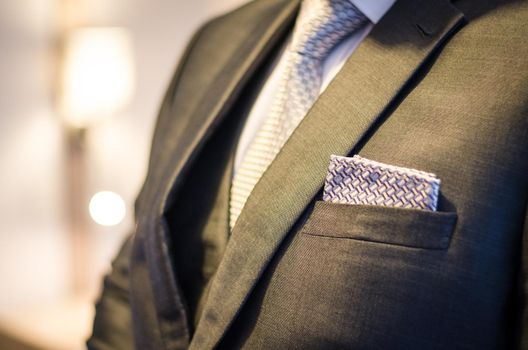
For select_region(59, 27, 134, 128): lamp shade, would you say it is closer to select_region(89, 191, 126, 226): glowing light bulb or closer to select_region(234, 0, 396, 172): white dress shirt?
select_region(89, 191, 126, 226): glowing light bulb

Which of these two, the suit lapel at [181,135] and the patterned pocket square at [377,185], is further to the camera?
the suit lapel at [181,135]

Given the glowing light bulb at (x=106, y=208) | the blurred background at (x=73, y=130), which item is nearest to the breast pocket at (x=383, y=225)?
the blurred background at (x=73, y=130)

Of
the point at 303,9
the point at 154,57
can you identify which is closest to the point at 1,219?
the point at 154,57

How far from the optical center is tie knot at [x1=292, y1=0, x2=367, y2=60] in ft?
2.47

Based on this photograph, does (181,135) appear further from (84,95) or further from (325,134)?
(84,95)

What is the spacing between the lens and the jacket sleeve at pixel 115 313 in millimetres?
988

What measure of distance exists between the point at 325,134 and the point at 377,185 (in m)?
0.10

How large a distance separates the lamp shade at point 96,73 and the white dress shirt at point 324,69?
4.36 ft

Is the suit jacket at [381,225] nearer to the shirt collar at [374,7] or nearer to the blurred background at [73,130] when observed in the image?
the shirt collar at [374,7]

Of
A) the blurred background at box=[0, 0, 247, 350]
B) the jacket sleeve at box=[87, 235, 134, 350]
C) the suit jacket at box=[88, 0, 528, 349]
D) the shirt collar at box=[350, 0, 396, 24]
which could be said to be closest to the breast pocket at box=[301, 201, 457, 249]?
the suit jacket at box=[88, 0, 528, 349]

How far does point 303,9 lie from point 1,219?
1.64 metres

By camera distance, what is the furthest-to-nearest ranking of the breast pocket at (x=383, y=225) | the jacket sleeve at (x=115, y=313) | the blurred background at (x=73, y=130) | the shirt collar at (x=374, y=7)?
the blurred background at (x=73, y=130) → the jacket sleeve at (x=115, y=313) → the shirt collar at (x=374, y=7) → the breast pocket at (x=383, y=225)

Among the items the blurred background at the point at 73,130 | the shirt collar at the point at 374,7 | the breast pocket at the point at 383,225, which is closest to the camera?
the breast pocket at the point at 383,225

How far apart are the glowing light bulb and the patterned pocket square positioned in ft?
5.25
